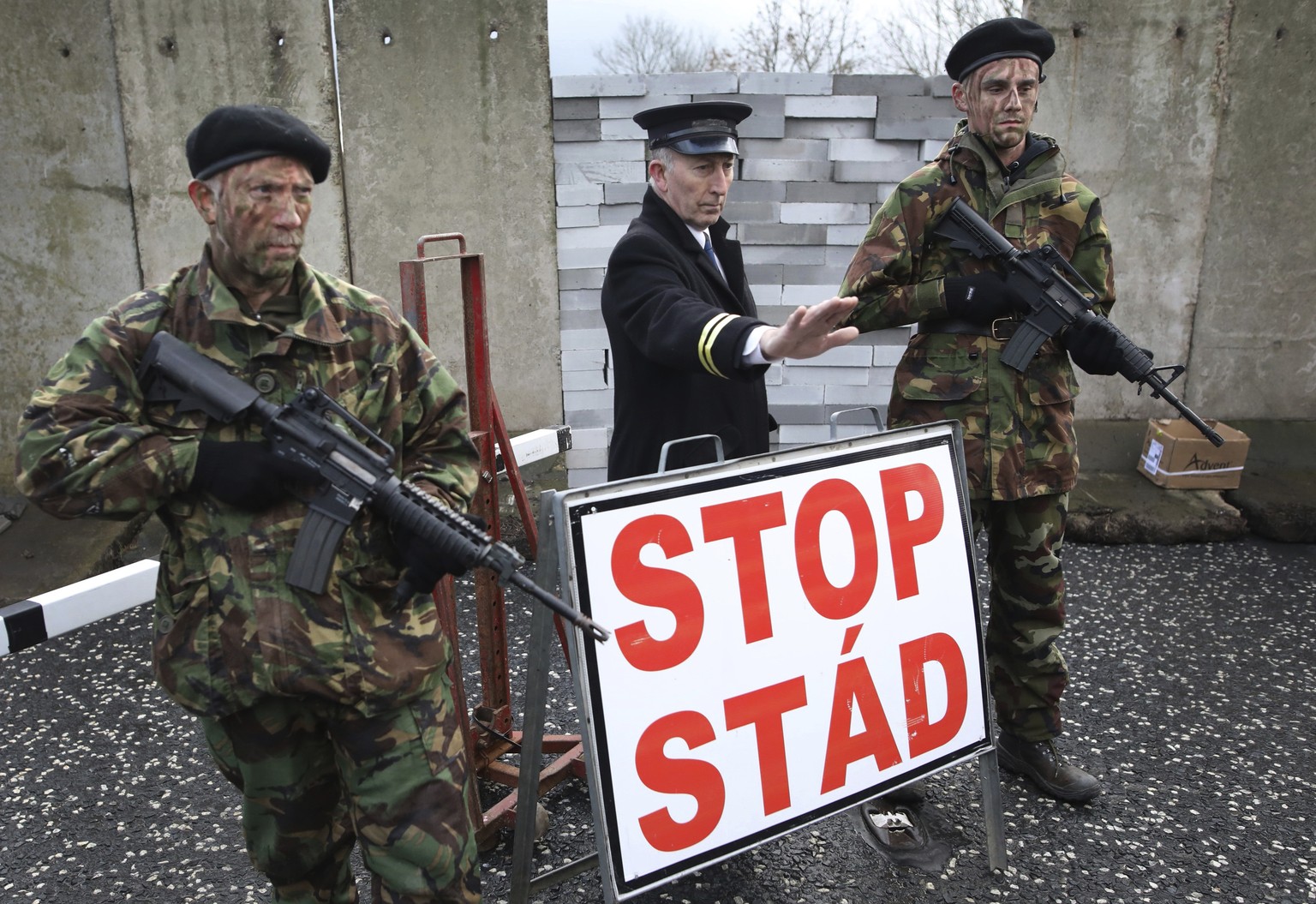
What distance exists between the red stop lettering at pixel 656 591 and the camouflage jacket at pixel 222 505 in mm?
435

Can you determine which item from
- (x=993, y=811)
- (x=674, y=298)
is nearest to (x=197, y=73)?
(x=674, y=298)

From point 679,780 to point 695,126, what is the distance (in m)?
1.60

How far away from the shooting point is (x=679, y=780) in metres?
2.17

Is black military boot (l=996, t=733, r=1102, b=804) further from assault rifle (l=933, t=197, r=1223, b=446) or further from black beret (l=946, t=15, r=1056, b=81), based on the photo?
black beret (l=946, t=15, r=1056, b=81)

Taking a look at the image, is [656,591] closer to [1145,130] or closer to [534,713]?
[534,713]

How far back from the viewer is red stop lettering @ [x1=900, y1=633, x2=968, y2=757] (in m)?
2.51

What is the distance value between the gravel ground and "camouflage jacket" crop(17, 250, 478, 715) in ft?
3.83

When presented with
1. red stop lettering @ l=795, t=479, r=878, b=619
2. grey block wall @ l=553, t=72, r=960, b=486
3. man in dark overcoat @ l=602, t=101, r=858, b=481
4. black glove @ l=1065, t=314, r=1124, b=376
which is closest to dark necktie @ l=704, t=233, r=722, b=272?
man in dark overcoat @ l=602, t=101, r=858, b=481

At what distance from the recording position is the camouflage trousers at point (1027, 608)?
2986 mm

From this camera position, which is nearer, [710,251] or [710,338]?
[710,338]

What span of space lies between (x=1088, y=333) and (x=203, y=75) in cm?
489

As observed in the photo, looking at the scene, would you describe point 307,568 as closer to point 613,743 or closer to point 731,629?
point 613,743

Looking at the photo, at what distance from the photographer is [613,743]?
2088 mm

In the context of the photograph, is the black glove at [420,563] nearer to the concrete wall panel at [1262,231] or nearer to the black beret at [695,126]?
the black beret at [695,126]
